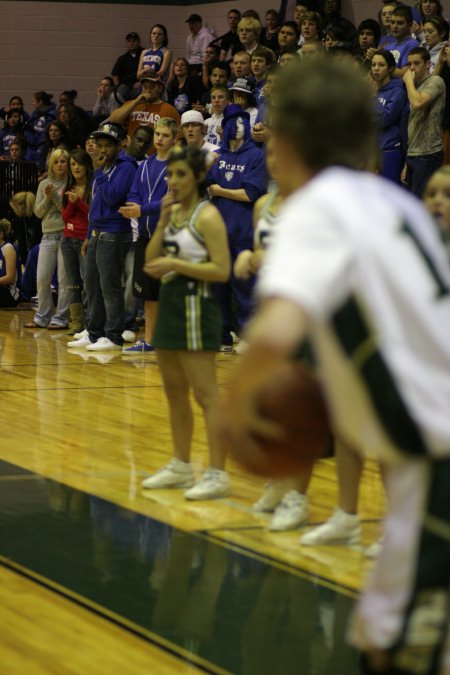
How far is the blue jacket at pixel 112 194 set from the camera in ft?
33.4

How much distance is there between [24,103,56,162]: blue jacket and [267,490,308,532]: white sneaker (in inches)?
520

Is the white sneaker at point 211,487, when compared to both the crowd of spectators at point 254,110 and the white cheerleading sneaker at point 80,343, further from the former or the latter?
the white cheerleading sneaker at point 80,343

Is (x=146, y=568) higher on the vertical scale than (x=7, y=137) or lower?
lower

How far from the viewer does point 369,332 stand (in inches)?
70.7

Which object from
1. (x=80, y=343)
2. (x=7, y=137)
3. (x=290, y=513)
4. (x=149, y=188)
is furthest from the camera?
(x=7, y=137)

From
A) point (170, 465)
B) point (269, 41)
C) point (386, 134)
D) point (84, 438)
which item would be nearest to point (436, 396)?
point (170, 465)

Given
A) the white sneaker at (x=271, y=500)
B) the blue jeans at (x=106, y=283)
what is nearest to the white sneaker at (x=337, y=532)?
the white sneaker at (x=271, y=500)

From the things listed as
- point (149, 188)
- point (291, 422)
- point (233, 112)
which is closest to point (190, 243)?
point (291, 422)

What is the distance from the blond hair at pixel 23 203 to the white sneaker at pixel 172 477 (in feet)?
32.6

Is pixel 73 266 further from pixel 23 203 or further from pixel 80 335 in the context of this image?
pixel 23 203

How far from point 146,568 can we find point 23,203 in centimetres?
1132

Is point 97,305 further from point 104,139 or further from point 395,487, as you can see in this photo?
point 395,487

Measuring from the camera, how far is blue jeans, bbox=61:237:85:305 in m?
11.5

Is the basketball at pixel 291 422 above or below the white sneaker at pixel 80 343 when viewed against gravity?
above
